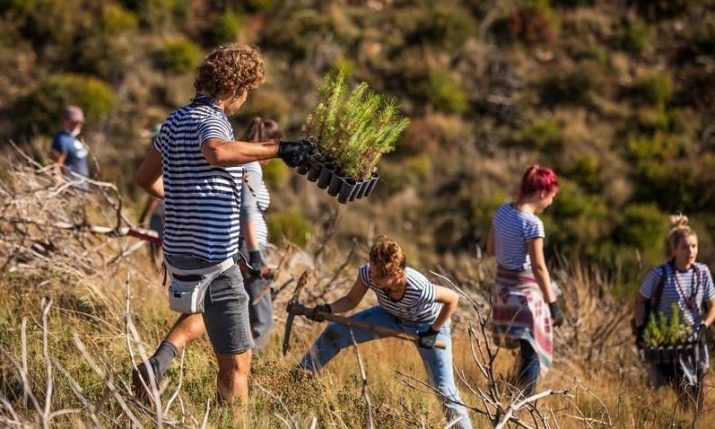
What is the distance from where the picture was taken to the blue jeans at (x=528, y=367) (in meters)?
5.91

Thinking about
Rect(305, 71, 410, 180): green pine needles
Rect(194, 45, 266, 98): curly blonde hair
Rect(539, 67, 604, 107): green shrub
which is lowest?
Rect(539, 67, 604, 107): green shrub

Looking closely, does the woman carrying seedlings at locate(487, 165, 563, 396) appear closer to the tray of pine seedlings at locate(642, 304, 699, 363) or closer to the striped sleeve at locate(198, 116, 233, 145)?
the tray of pine seedlings at locate(642, 304, 699, 363)

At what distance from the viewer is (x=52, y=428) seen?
4.05 meters

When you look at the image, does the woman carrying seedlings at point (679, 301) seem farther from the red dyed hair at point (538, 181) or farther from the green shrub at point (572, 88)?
the green shrub at point (572, 88)

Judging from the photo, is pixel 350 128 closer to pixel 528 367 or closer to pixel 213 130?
pixel 213 130

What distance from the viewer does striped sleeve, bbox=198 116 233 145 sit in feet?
13.3

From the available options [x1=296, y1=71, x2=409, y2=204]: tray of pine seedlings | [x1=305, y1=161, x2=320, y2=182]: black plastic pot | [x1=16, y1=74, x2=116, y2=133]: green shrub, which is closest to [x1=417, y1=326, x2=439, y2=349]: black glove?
[x1=296, y1=71, x2=409, y2=204]: tray of pine seedlings

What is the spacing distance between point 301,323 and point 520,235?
173 centimetres

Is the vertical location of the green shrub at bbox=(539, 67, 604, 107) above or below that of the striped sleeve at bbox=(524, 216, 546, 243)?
below

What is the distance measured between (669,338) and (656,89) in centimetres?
1662

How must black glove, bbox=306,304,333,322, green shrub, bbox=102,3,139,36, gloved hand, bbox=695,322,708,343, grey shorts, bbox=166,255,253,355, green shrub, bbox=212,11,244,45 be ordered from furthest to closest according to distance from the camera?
green shrub, bbox=212,11,244,45, green shrub, bbox=102,3,139,36, gloved hand, bbox=695,322,708,343, black glove, bbox=306,304,333,322, grey shorts, bbox=166,255,253,355

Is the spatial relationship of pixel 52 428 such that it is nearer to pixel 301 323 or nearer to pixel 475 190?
pixel 301 323

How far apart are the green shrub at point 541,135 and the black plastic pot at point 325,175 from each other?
16.7 m

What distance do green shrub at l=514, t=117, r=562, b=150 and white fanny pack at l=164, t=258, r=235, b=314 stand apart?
17.0 metres
